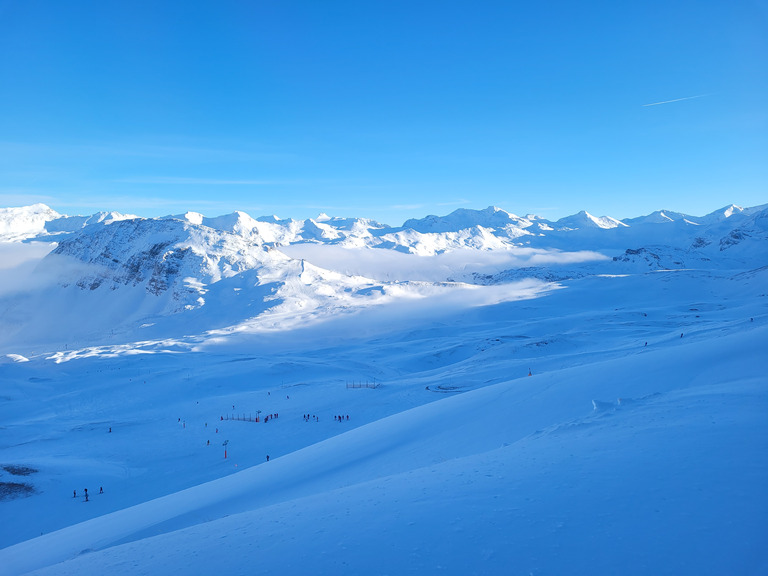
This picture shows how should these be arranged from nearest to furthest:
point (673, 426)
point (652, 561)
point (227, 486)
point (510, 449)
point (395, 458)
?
point (652, 561), point (673, 426), point (510, 449), point (395, 458), point (227, 486)

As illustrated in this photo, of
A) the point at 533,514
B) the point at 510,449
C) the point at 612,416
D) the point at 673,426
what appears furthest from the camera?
the point at 612,416

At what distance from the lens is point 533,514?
5.61 meters

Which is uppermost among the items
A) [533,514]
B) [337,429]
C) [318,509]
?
[533,514]

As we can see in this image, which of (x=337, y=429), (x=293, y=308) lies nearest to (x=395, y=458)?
(x=337, y=429)

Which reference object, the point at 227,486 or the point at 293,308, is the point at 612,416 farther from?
the point at 293,308

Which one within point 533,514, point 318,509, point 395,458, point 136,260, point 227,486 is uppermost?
point 136,260

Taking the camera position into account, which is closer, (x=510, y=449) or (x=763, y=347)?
(x=510, y=449)

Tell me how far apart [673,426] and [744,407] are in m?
1.47

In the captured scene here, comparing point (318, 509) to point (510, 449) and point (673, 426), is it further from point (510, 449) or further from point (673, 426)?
point (673, 426)

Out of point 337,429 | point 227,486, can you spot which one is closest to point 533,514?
point 227,486

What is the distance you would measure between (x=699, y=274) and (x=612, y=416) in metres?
119

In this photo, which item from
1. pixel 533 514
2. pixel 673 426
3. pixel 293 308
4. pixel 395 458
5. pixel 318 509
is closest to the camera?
pixel 533 514

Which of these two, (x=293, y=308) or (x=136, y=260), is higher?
(x=136, y=260)

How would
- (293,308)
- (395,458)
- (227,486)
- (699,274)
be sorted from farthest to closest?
(699,274), (293,308), (227,486), (395,458)
